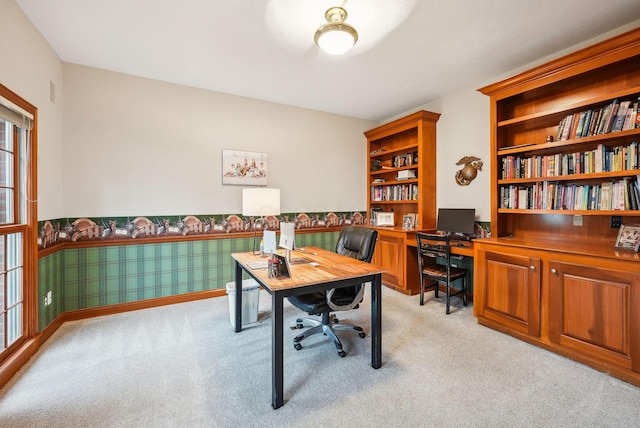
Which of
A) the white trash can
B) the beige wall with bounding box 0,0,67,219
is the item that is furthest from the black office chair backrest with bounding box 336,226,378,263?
the beige wall with bounding box 0,0,67,219

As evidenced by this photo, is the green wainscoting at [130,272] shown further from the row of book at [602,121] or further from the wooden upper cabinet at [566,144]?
the row of book at [602,121]

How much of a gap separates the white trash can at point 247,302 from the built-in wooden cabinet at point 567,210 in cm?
224

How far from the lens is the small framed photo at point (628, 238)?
212 cm

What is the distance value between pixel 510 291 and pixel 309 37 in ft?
9.43

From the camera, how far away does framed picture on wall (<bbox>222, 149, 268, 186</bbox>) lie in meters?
3.70

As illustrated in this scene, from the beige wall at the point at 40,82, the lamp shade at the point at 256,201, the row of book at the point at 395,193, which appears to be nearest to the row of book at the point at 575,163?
the row of book at the point at 395,193

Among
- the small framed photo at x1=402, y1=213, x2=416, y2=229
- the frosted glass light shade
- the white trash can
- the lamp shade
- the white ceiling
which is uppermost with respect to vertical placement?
the white ceiling

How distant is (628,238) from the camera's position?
2174mm

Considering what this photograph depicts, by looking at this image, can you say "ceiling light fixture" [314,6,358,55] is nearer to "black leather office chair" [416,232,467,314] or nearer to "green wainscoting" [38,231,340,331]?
"black leather office chair" [416,232,467,314]

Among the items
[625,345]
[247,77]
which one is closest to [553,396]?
[625,345]

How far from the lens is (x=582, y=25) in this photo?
7.45ft

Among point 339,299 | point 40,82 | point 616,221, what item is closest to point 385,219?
point 339,299

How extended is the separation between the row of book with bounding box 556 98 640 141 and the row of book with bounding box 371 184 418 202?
1753mm

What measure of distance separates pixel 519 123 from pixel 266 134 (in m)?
3.05
